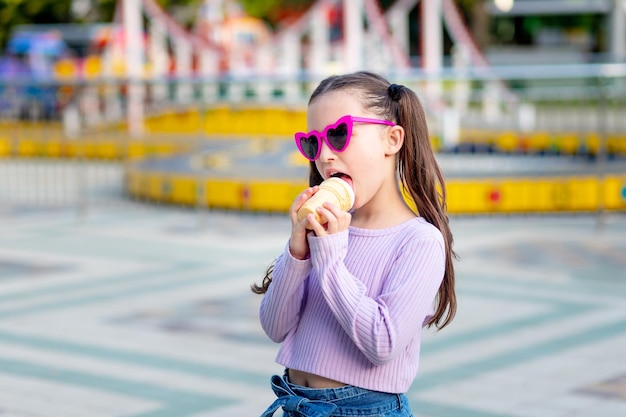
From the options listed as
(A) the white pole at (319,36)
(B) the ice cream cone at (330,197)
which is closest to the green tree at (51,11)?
(A) the white pole at (319,36)

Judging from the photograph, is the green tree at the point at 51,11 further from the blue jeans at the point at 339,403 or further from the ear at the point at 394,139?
the blue jeans at the point at 339,403

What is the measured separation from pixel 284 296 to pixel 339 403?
268mm

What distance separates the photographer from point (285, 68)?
22.7 meters

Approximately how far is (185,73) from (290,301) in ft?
71.3

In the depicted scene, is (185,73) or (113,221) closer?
(113,221)

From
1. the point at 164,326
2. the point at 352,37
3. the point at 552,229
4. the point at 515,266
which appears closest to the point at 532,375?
the point at 164,326

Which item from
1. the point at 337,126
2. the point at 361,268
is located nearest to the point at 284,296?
the point at 361,268

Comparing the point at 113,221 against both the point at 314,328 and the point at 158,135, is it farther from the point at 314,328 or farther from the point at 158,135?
the point at 314,328

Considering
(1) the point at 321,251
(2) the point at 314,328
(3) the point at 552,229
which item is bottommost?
(3) the point at 552,229

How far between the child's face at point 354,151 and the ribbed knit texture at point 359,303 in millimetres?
131

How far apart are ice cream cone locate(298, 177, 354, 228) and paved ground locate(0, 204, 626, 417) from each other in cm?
279

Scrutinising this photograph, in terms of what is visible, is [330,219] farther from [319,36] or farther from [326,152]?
[319,36]

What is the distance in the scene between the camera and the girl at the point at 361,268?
8.15 ft

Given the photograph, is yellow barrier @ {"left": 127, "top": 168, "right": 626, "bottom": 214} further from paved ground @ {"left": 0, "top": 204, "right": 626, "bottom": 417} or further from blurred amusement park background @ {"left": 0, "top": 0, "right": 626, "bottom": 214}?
paved ground @ {"left": 0, "top": 204, "right": 626, "bottom": 417}
